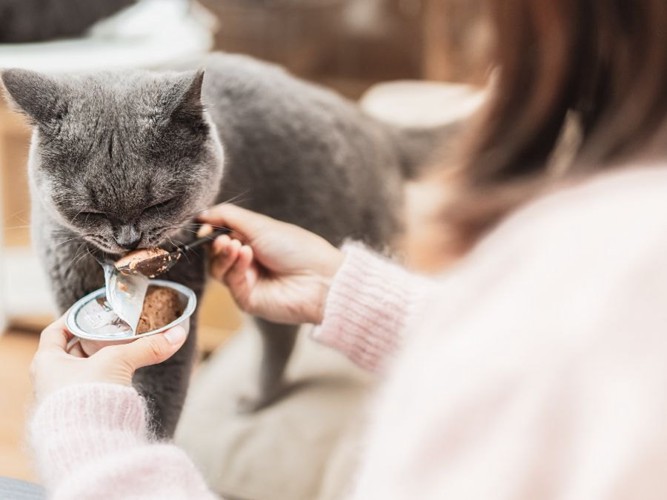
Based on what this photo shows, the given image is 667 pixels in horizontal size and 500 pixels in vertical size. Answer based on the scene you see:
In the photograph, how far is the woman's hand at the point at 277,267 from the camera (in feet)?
2.93

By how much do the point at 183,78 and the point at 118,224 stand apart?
0.16 metres

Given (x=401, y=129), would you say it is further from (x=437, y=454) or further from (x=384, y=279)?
(x=437, y=454)

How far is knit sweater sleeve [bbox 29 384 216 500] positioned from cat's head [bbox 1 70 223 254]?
17 centimetres

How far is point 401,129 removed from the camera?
1162mm

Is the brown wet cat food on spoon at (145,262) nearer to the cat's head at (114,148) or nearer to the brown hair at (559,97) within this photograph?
the cat's head at (114,148)

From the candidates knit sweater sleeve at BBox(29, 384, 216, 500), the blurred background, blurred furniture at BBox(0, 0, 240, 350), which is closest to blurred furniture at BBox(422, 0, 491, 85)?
the blurred background

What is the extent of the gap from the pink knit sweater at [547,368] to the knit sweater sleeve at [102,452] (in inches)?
7.5

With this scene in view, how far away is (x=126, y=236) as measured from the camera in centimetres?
74

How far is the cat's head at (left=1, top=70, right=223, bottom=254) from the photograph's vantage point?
27.5 inches

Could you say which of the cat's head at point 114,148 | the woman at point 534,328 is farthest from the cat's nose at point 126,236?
the woman at point 534,328

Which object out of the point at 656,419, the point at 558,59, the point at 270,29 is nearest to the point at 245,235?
the point at 558,59

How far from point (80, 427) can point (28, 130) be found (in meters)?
0.30

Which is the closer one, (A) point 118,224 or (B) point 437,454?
(B) point 437,454

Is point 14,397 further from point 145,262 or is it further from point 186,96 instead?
point 186,96
